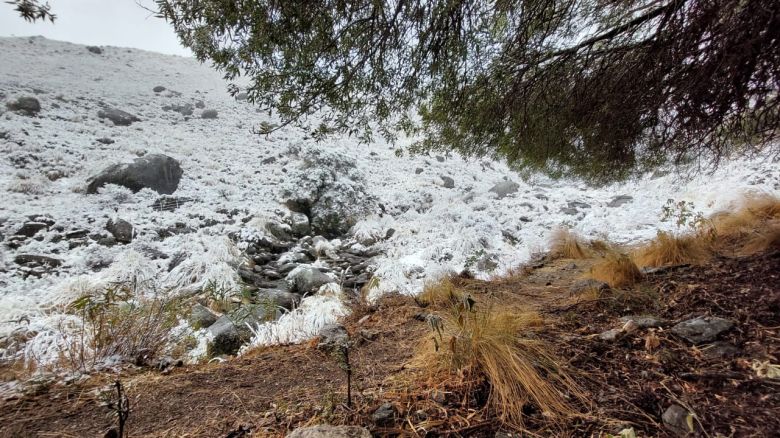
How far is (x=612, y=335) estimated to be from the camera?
1.62 metres

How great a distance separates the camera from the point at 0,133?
8.09m

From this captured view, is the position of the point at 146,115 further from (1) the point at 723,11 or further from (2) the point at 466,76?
(1) the point at 723,11

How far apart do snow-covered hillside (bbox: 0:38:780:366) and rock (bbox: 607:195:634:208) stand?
0.15 feet

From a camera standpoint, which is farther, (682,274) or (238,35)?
(682,274)

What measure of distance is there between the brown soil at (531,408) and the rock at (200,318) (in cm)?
88

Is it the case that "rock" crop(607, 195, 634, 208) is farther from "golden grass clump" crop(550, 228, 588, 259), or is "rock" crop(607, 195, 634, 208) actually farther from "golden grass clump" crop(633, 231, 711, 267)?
"golden grass clump" crop(633, 231, 711, 267)

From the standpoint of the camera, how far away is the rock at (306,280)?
4.75m

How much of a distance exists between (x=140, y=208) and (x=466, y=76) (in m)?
7.13

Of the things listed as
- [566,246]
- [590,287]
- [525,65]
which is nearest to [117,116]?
[525,65]

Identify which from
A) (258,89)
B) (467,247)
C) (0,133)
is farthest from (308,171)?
(0,133)

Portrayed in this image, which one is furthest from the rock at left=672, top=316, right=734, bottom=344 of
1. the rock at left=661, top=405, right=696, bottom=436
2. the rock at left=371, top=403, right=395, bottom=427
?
the rock at left=371, top=403, right=395, bottom=427

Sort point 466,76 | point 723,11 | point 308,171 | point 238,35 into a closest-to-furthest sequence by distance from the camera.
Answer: point 723,11, point 238,35, point 466,76, point 308,171

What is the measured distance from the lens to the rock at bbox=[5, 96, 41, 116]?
31.2ft

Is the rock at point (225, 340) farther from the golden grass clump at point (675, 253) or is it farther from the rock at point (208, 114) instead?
the rock at point (208, 114)
